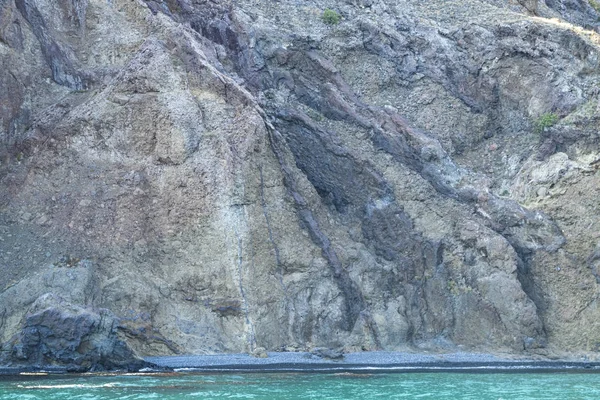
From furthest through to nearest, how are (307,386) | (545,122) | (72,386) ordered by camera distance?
(545,122) → (307,386) → (72,386)

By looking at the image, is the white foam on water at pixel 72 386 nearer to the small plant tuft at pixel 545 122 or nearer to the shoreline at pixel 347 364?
the shoreline at pixel 347 364

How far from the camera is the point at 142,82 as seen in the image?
102 feet

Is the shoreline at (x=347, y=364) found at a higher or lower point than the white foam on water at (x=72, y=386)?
higher

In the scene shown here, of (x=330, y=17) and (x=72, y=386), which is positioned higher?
(x=330, y=17)

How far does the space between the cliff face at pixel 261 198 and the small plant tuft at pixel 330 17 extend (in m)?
2.69

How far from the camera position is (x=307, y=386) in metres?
22.8

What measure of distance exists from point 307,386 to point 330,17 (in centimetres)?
1912

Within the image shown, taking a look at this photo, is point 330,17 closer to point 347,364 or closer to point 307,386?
point 347,364

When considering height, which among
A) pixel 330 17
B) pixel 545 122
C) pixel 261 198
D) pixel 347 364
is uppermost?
pixel 330 17

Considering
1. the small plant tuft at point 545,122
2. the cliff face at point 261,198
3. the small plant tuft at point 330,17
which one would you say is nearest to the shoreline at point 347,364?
the cliff face at point 261,198

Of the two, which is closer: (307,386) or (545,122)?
(307,386)

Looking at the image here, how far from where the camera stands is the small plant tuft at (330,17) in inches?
1500

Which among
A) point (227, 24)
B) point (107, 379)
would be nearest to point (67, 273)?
point (107, 379)

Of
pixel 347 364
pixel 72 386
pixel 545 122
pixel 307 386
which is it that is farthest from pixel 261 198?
pixel 545 122
